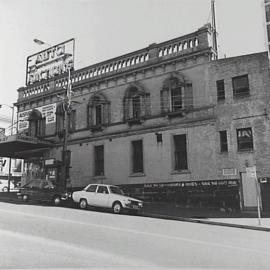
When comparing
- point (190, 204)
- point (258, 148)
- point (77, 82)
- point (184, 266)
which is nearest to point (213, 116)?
point (258, 148)

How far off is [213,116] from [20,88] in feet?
64.3

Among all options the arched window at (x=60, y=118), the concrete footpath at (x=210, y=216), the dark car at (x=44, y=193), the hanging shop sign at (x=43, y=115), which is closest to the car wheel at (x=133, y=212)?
the concrete footpath at (x=210, y=216)

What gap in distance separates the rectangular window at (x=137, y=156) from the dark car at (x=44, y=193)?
5.03m

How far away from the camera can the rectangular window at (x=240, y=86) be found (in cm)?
2170

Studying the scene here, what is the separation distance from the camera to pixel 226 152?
21594 millimetres

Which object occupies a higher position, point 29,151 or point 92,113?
point 92,113

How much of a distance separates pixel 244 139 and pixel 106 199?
8.67m

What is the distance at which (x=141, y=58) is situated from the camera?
85.5ft

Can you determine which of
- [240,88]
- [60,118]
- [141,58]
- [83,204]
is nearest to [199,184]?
[240,88]

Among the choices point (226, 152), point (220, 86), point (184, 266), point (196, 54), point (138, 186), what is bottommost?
point (184, 266)

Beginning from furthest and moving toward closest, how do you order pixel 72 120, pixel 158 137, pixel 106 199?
pixel 72 120, pixel 158 137, pixel 106 199

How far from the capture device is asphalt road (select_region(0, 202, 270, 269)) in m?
7.89

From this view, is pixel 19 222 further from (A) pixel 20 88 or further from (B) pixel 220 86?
Answer: (A) pixel 20 88

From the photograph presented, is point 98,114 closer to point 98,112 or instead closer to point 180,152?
point 98,112
